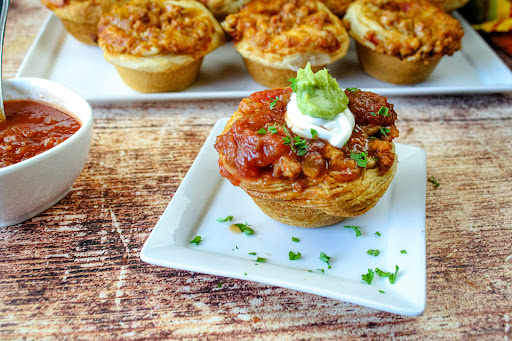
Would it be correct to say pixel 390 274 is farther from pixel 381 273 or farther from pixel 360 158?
pixel 360 158

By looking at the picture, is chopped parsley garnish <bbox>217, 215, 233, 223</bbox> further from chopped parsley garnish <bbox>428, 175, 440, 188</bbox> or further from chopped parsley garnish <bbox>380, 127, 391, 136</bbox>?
chopped parsley garnish <bbox>428, 175, 440, 188</bbox>

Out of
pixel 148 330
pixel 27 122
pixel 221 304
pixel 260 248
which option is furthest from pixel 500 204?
pixel 27 122

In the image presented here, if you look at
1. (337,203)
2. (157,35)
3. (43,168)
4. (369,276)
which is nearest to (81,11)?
(157,35)

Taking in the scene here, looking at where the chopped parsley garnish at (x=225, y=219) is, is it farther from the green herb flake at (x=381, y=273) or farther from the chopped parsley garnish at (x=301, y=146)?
the green herb flake at (x=381, y=273)

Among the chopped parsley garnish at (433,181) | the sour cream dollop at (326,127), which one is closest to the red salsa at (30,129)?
the sour cream dollop at (326,127)

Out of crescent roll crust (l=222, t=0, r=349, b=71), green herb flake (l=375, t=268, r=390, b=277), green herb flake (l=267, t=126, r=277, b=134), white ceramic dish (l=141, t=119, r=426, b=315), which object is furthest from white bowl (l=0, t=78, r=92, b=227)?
green herb flake (l=375, t=268, r=390, b=277)
